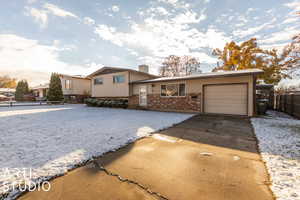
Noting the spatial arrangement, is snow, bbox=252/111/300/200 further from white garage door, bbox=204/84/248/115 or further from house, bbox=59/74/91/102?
house, bbox=59/74/91/102

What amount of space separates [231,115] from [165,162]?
7.49 metres

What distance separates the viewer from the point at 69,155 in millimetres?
2646

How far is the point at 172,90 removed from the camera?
404 inches

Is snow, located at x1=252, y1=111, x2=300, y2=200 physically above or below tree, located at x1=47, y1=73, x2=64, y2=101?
below

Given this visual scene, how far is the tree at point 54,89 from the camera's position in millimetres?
17000

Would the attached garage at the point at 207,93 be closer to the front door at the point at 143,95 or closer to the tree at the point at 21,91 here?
the front door at the point at 143,95

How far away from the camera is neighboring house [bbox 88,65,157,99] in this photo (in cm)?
1255

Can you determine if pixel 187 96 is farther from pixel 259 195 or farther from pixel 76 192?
pixel 76 192

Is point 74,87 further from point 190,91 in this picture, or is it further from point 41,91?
point 190,91

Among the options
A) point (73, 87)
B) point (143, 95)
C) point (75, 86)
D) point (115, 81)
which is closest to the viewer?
point (143, 95)

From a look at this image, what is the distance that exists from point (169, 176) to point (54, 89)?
20615 millimetres

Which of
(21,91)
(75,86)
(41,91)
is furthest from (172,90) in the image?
(21,91)

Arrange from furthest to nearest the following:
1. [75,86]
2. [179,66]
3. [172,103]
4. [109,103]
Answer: [179,66] < [75,86] < [109,103] < [172,103]

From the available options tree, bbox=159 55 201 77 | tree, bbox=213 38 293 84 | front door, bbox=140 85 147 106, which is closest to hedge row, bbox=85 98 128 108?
front door, bbox=140 85 147 106
